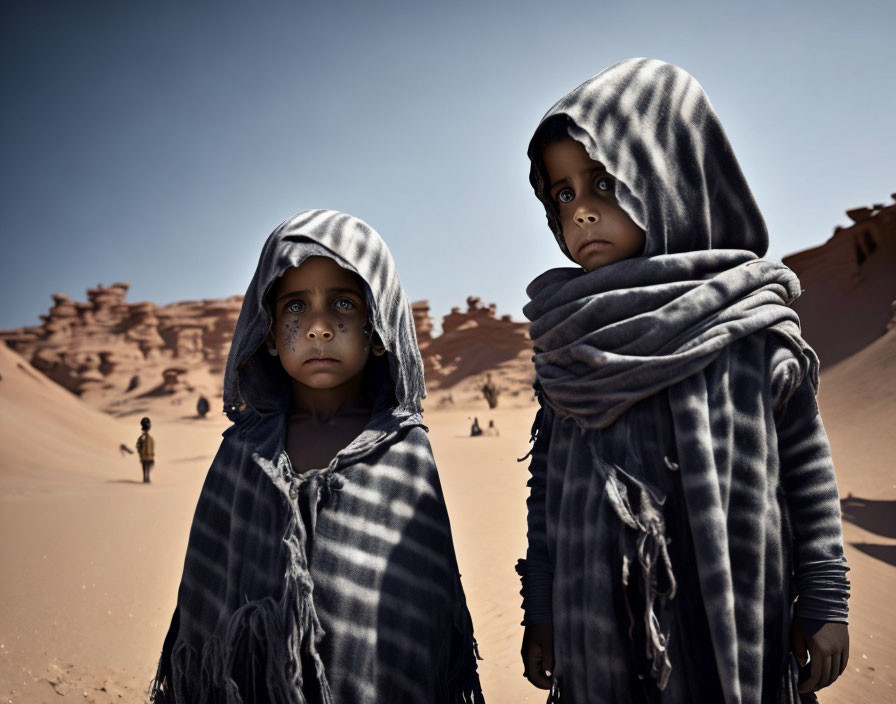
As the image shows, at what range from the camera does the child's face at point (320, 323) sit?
1927 mm

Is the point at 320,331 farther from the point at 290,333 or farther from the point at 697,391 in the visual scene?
the point at 697,391

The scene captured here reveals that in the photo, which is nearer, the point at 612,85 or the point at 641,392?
the point at 641,392

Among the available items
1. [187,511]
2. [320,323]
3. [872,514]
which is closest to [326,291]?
[320,323]

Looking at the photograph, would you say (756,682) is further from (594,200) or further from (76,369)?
(76,369)

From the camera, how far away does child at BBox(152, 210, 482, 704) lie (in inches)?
69.2

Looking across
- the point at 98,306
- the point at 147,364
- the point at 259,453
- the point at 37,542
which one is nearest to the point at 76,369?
the point at 147,364

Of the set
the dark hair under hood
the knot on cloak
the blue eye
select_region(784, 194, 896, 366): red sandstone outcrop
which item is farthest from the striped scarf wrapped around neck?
select_region(784, 194, 896, 366): red sandstone outcrop

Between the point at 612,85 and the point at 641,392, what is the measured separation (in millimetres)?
876

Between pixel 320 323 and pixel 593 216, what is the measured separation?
0.89 metres

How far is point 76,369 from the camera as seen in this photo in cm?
4097

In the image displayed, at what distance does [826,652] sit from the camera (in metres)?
1.51

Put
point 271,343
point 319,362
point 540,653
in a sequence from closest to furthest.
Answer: point 540,653 → point 319,362 → point 271,343

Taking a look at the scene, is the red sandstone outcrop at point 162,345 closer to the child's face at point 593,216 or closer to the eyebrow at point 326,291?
the eyebrow at point 326,291

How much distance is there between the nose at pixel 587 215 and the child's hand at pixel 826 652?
47.1 inches
